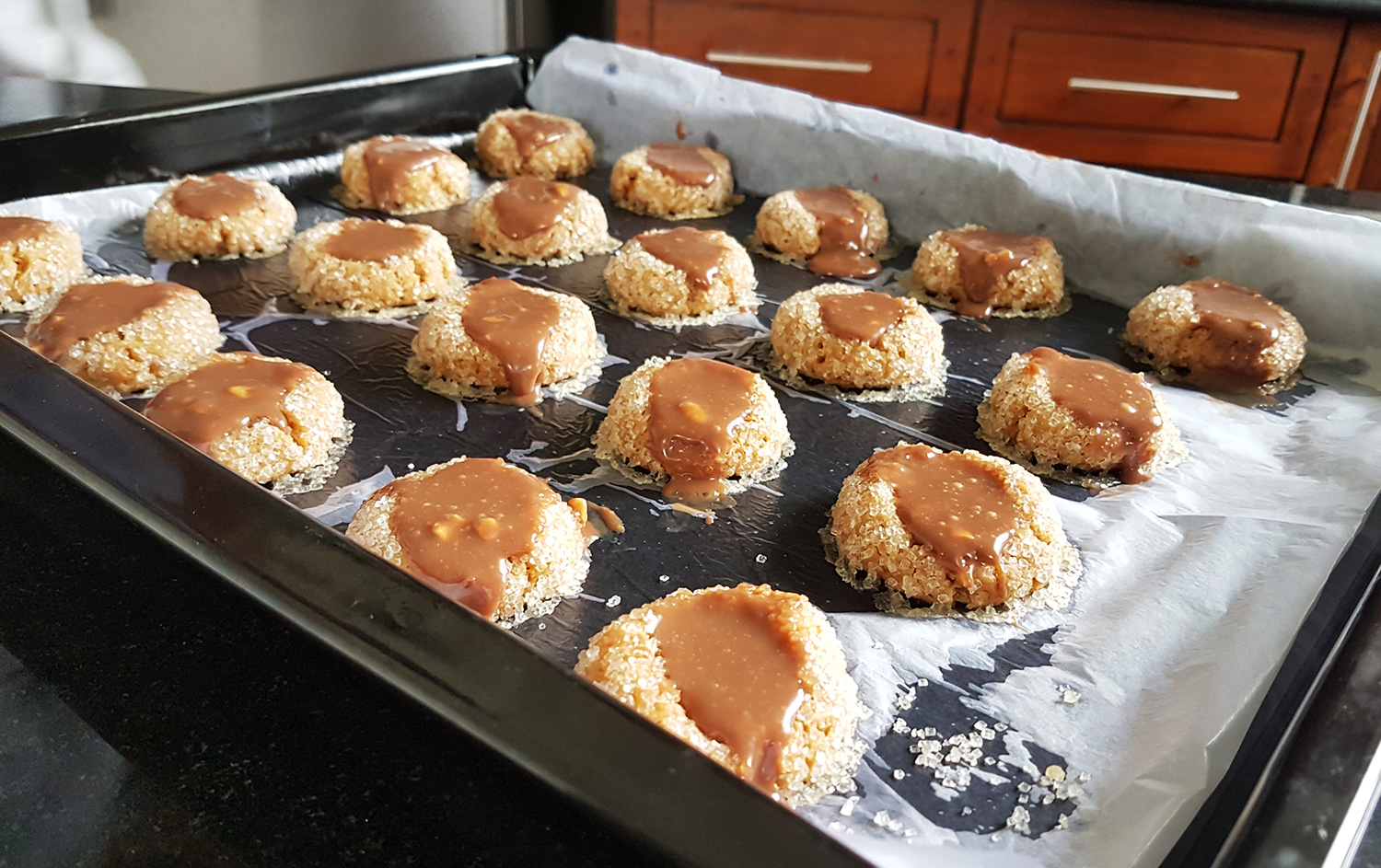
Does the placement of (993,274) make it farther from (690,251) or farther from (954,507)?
(954,507)

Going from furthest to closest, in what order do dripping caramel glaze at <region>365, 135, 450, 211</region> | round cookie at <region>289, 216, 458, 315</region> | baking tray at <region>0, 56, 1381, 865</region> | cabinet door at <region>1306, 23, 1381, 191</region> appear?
cabinet door at <region>1306, 23, 1381, 191</region> → dripping caramel glaze at <region>365, 135, 450, 211</region> → round cookie at <region>289, 216, 458, 315</region> → baking tray at <region>0, 56, 1381, 865</region>

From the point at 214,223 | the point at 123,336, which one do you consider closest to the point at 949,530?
the point at 123,336

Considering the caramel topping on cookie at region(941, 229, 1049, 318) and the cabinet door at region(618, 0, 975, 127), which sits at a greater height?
the cabinet door at region(618, 0, 975, 127)

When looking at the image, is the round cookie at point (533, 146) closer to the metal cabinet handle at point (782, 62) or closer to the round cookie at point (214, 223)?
the round cookie at point (214, 223)

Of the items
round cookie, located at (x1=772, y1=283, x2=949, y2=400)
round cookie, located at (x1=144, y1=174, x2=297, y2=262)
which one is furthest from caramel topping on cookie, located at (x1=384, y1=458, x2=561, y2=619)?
round cookie, located at (x1=144, y1=174, x2=297, y2=262)

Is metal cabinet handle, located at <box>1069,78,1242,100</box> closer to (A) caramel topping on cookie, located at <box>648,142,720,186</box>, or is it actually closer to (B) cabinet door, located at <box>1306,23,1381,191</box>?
(B) cabinet door, located at <box>1306,23,1381,191</box>

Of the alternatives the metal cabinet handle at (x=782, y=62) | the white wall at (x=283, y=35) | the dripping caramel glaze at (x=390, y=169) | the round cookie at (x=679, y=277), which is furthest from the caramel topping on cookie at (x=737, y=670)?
the metal cabinet handle at (x=782, y=62)

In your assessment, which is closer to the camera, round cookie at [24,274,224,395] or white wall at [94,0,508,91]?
round cookie at [24,274,224,395]
